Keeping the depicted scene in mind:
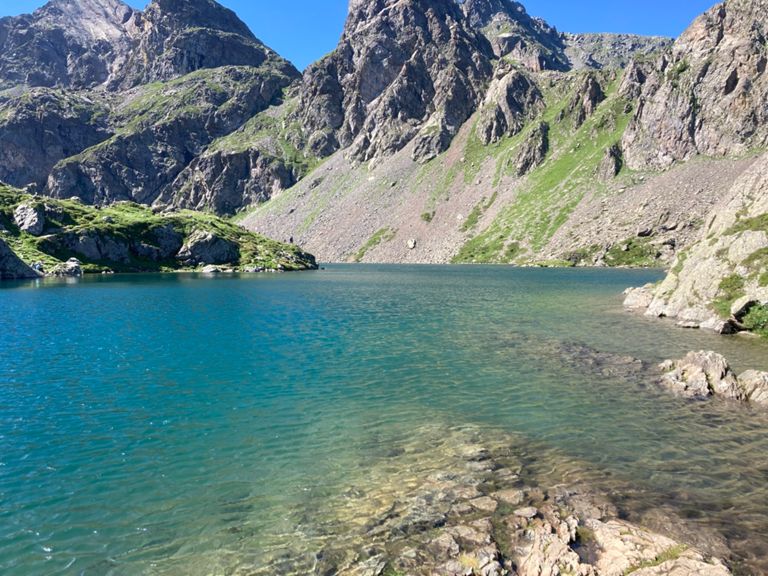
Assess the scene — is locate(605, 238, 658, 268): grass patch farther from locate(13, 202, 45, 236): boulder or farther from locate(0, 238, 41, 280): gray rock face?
locate(13, 202, 45, 236): boulder

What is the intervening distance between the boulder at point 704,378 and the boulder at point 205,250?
174259mm

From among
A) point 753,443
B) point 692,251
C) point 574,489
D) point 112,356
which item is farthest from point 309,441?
point 692,251

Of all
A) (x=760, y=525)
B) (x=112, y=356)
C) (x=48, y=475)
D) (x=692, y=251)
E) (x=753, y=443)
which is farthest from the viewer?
(x=692, y=251)

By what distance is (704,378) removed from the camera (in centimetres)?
3003

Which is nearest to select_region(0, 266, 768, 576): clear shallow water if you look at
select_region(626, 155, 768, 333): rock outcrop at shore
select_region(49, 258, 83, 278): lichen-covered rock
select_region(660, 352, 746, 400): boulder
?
select_region(660, 352, 746, 400): boulder

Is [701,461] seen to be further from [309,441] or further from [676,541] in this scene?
[309,441]

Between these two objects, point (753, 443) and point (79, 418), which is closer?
point (753, 443)

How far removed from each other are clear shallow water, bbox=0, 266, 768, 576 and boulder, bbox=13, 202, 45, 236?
130 metres

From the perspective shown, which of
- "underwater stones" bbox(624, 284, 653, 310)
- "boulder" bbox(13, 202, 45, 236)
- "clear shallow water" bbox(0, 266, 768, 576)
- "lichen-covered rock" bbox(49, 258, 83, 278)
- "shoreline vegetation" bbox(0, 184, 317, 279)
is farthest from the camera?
"boulder" bbox(13, 202, 45, 236)

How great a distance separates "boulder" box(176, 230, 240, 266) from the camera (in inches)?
7146

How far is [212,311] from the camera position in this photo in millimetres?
67562

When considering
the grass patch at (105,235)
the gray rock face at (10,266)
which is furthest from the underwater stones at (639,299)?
the gray rock face at (10,266)

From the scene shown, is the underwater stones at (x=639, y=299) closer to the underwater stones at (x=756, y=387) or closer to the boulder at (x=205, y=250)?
the underwater stones at (x=756, y=387)

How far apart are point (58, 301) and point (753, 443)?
8844 cm
